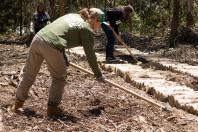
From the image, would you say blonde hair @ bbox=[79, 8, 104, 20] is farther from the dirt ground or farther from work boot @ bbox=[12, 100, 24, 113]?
work boot @ bbox=[12, 100, 24, 113]

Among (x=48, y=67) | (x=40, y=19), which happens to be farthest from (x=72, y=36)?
(x=40, y=19)

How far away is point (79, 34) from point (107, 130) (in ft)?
4.11

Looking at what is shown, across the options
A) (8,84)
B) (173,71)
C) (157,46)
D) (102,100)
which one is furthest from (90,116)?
(157,46)

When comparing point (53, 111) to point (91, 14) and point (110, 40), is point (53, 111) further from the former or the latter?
point (110, 40)

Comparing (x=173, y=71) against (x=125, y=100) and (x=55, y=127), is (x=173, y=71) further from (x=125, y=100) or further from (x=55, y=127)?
(x=55, y=127)

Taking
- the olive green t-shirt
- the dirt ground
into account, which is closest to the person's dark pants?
the dirt ground

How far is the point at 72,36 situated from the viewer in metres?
6.07

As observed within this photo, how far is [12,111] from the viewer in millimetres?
6543

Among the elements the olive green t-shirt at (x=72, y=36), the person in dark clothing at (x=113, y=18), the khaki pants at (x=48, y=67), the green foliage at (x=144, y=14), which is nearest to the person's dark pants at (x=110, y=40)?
the person in dark clothing at (x=113, y=18)

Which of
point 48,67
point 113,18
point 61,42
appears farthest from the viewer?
point 113,18

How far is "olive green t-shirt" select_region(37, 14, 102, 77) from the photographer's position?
603 centimetres

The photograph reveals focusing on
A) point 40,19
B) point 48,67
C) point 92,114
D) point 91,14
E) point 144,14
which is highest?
point 91,14

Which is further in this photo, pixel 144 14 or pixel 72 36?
pixel 144 14

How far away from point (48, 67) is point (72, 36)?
543mm
